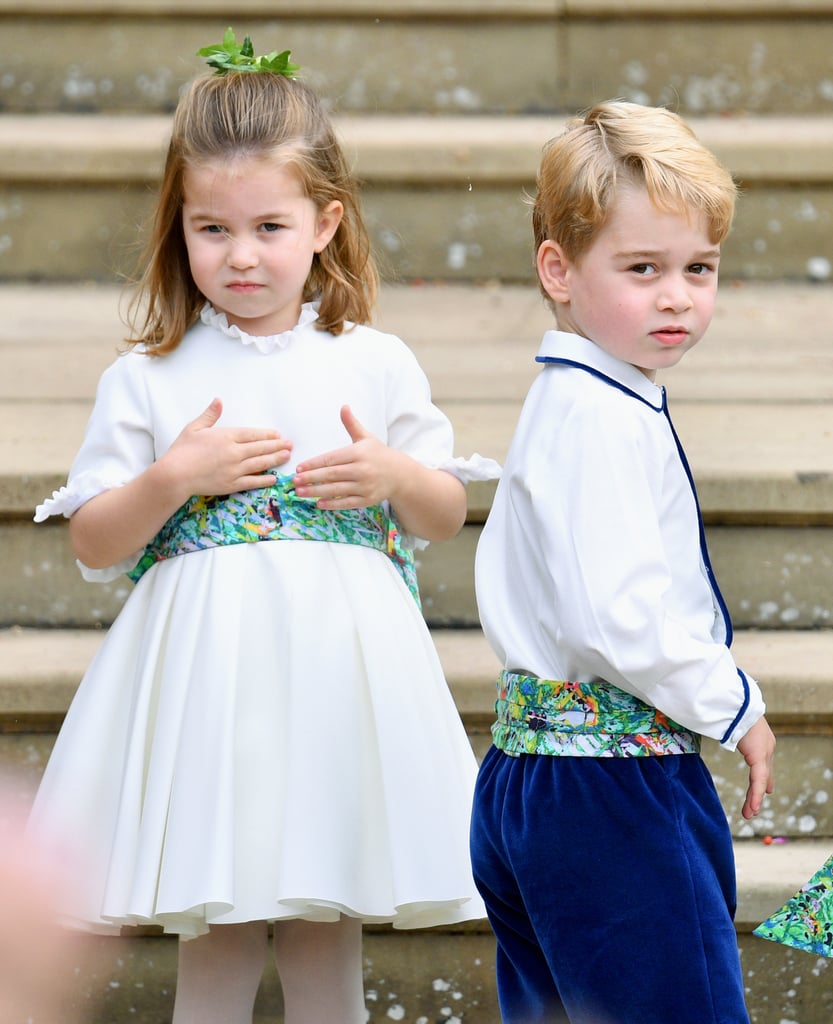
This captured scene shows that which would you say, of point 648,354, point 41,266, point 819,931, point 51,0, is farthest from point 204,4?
point 819,931

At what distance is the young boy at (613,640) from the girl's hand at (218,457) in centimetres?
34

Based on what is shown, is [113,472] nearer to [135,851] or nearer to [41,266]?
[135,851]

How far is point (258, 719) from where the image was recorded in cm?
170

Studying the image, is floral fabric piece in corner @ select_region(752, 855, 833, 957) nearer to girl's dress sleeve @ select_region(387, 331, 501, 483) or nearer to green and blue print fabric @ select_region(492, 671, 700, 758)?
green and blue print fabric @ select_region(492, 671, 700, 758)

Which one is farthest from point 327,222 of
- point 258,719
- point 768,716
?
point 768,716

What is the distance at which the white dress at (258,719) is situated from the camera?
5.48 feet

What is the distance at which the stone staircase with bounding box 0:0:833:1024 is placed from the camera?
214cm

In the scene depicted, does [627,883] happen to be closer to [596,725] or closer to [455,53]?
[596,725]

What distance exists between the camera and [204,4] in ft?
10.6

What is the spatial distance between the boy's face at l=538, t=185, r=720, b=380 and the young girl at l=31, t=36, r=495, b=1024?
1.23ft

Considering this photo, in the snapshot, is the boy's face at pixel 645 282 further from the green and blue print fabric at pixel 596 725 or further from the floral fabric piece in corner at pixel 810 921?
the floral fabric piece in corner at pixel 810 921

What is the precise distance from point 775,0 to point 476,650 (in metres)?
1.79

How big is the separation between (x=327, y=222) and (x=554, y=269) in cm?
42

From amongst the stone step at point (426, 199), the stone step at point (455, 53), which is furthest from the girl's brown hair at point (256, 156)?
the stone step at point (455, 53)
